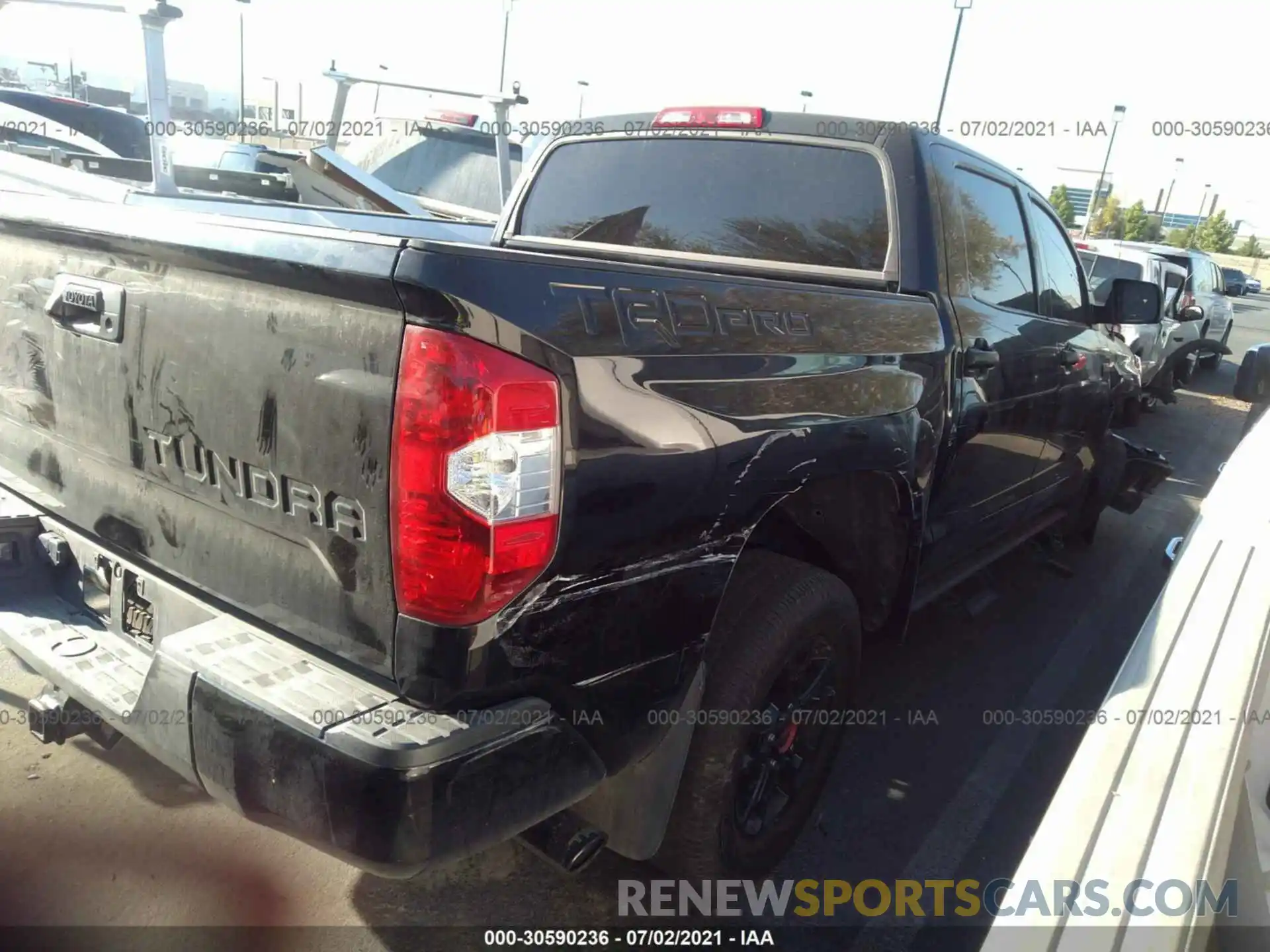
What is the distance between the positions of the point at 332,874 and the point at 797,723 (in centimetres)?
139

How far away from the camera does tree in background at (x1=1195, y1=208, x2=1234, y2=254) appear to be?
59.7 metres

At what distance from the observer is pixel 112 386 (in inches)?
82.5

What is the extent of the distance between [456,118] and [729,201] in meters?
8.30

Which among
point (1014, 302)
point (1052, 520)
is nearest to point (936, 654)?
point (1052, 520)

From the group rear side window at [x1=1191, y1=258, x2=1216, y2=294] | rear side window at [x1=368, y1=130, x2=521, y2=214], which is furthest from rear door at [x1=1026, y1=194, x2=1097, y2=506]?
rear side window at [x1=1191, y1=258, x2=1216, y2=294]

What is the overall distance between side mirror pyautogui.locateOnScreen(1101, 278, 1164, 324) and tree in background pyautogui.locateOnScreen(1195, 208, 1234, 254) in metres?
64.5

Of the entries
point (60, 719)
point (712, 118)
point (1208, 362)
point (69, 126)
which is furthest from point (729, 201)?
point (1208, 362)

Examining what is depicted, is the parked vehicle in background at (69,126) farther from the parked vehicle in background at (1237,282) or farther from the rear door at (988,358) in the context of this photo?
the parked vehicle in background at (1237,282)

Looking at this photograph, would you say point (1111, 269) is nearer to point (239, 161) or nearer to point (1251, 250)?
point (239, 161)

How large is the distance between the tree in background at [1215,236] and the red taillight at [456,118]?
61.3 m

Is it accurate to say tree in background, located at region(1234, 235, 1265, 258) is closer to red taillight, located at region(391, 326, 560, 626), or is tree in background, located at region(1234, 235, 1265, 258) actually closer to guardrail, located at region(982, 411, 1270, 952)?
guardrail, located at region(982, 411, 1270, 952)

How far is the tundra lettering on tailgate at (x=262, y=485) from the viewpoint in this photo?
1.73m

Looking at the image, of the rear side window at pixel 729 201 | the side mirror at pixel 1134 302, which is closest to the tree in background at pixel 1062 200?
the side mirror at pixel 1134 302

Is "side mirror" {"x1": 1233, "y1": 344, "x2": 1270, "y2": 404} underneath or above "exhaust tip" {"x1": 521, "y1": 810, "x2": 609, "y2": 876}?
above
